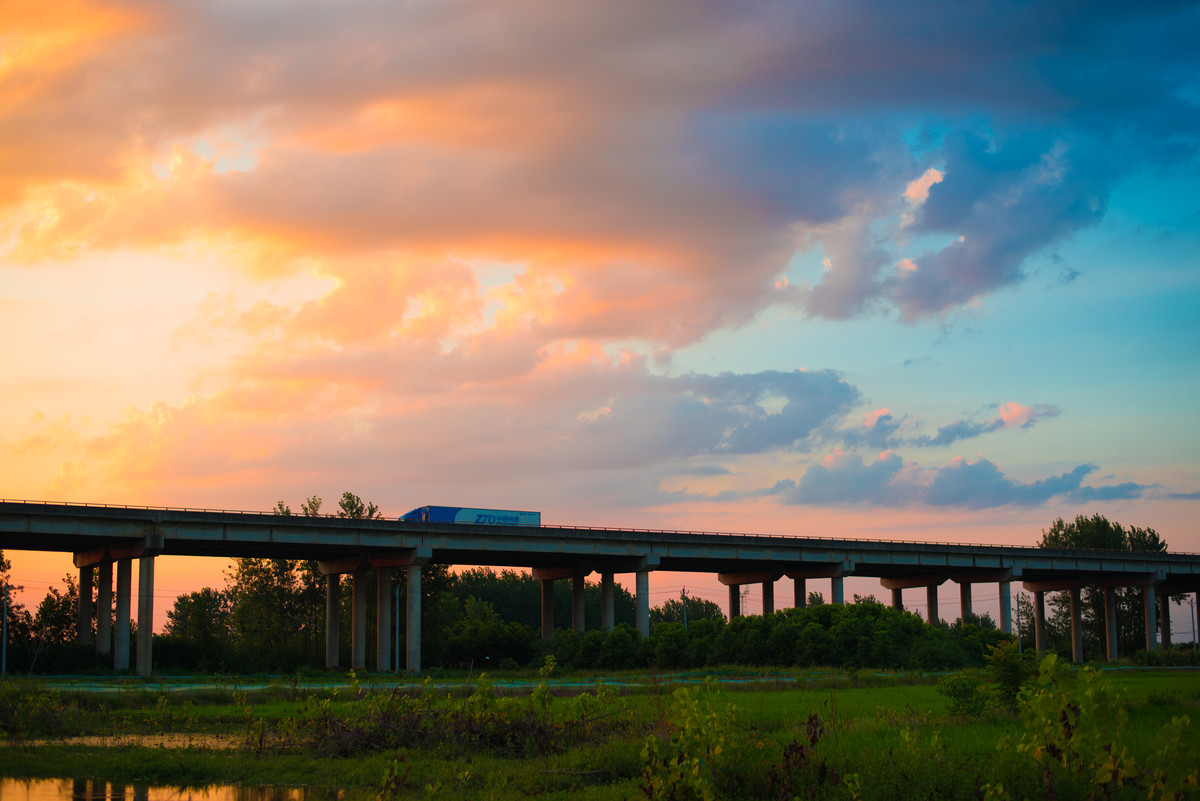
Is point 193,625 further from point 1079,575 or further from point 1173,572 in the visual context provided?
point 1173,572

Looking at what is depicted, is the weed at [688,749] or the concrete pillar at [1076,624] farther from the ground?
the weed at [688,749]

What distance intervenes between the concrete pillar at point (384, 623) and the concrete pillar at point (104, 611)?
1620 cm

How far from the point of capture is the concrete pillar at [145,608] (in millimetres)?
57531

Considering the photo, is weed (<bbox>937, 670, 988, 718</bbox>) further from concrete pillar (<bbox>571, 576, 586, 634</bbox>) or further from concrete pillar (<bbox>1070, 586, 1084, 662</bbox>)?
concrete pillar (<bbox>1070, 586, 1084, 662</bbox>)

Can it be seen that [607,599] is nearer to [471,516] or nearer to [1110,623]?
[471,516]

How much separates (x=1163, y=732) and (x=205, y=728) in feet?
75.4

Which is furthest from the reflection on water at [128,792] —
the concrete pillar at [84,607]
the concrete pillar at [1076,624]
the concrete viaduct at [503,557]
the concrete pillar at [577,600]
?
the concrete pillar at [1076,624]

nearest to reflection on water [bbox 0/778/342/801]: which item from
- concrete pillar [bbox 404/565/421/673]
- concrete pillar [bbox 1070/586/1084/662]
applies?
concrete pillar [bbox 404/565/421/673]

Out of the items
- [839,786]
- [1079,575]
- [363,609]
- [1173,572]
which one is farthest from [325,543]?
[1173,572]

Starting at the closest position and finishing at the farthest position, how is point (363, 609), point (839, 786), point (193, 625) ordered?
point (839, 786) < point (363, 609) < point (193, 625)

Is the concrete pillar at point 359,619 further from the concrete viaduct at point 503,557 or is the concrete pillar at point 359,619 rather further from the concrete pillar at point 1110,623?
the concrete pillar at point 1110,623

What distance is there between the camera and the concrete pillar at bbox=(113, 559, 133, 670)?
57.6 meters

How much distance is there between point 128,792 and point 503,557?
55712mm

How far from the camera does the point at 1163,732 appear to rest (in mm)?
10102
